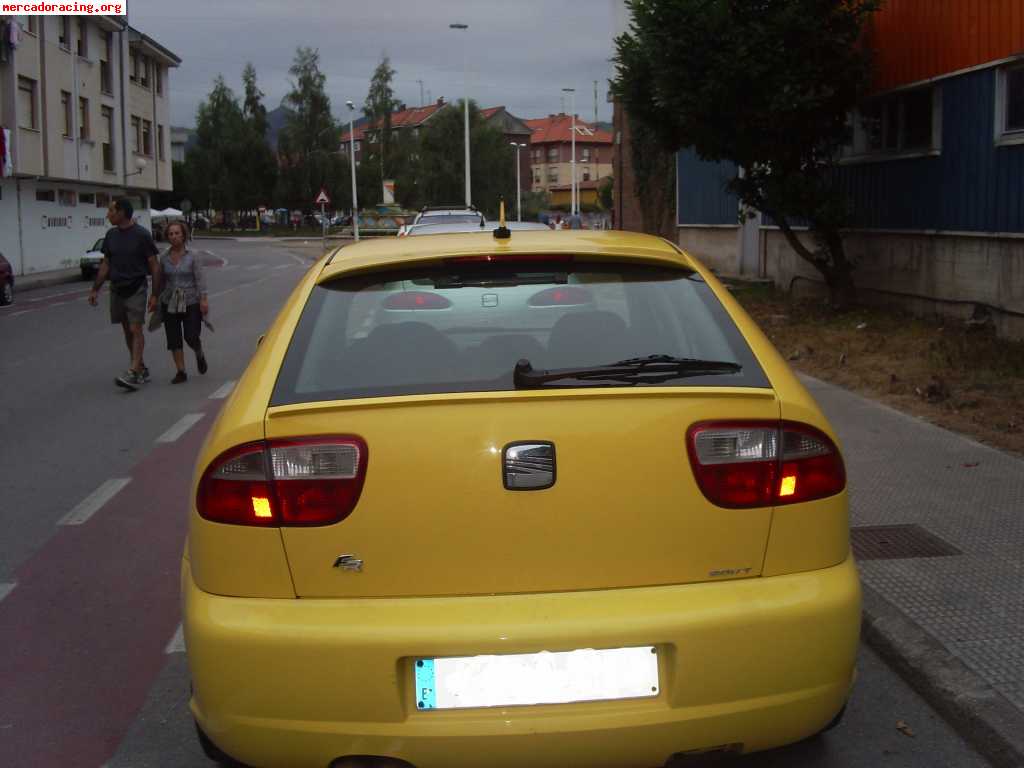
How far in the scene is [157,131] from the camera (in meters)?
55.5

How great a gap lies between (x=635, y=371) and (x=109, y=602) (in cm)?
320

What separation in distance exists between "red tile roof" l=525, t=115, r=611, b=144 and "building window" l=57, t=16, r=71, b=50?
104600mm

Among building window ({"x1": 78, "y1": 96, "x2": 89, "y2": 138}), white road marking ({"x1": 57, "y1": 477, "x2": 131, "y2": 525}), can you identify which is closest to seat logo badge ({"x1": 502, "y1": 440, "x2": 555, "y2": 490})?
white road marking ({"x1": 57, "y1": 477, "x2": 131, "y2": 525})

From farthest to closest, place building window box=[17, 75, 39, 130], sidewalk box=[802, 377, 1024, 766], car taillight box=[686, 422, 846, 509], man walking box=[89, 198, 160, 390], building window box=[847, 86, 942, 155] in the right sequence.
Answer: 1. building window box=[17, 75, 39, 130]
2. building window box=[847, 86, 942, 155]
3. man walking box=[89, 198, 160, 390]
4. sidewalk box=[802, 377, 1024, 766]
5. car taillight box=[686, 422, 846, 509]

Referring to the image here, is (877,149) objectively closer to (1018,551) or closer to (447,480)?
(1018,551)

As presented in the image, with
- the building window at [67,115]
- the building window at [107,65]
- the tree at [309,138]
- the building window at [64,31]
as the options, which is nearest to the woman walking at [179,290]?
the building window at [67,115]

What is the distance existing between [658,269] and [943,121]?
41.5ft

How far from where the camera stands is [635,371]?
300cm

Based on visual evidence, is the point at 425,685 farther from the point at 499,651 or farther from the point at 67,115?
the point at 67,115

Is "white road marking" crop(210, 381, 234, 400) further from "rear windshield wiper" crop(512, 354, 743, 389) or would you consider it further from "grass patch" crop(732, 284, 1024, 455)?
"rear windshield wiper" crop(512, 354, 743, 389)

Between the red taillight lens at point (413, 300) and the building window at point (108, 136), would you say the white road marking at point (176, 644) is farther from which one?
the building window at point (108, 136)

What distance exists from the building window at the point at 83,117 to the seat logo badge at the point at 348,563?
150 feet

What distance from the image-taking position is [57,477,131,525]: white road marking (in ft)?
21.7

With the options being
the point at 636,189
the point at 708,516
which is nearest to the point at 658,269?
the point at 708,516
